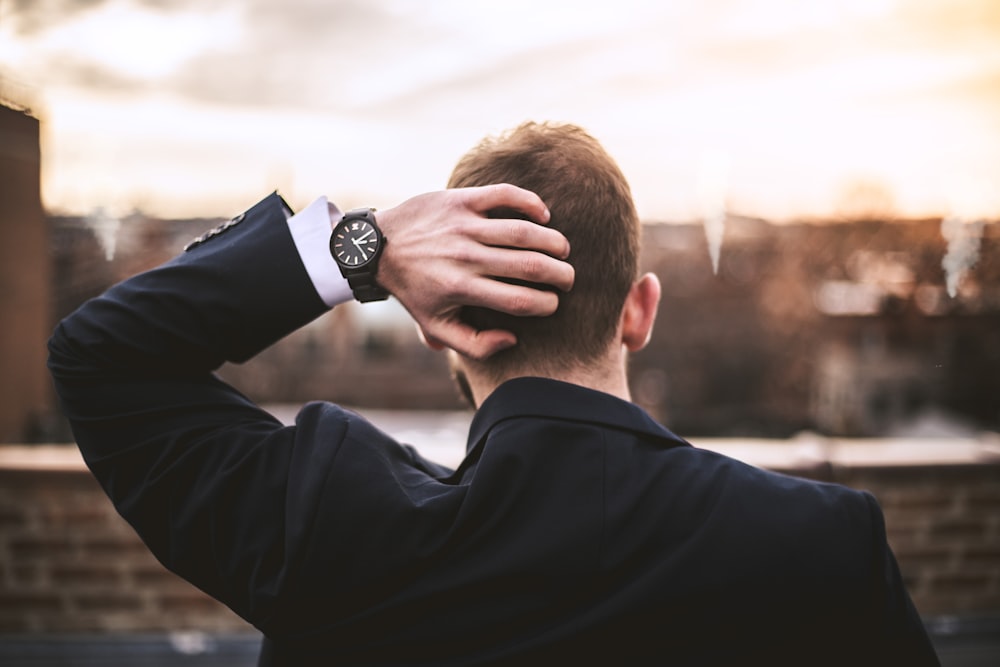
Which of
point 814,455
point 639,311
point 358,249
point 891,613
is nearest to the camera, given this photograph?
point 891,613

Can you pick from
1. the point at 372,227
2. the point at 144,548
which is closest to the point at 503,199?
the point at 372,227

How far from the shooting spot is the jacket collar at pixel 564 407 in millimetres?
801

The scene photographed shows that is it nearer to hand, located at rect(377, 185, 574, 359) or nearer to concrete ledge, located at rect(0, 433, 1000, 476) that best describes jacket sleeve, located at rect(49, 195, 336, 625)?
hand, located at rect(377, 185, 574, 359)

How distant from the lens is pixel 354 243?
86 cm

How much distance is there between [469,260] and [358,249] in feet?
0.57

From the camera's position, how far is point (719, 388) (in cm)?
2788

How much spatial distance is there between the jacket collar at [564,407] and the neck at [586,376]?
0.06 m

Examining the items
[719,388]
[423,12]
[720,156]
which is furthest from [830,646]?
[719,388]

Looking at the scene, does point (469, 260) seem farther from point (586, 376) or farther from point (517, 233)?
point (586, 376)

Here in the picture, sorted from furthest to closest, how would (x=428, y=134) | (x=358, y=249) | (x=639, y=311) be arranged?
(x=428, y=134)
(x=639, y=311)
(x=358, y=249)

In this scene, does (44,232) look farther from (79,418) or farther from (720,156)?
(720,156)

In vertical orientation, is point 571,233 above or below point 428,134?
below

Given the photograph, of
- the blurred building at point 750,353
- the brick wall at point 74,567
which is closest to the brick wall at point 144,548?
the brick wall at point 74,567

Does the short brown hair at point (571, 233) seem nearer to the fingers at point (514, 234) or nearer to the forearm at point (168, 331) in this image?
the fingers at point (514, 234)
